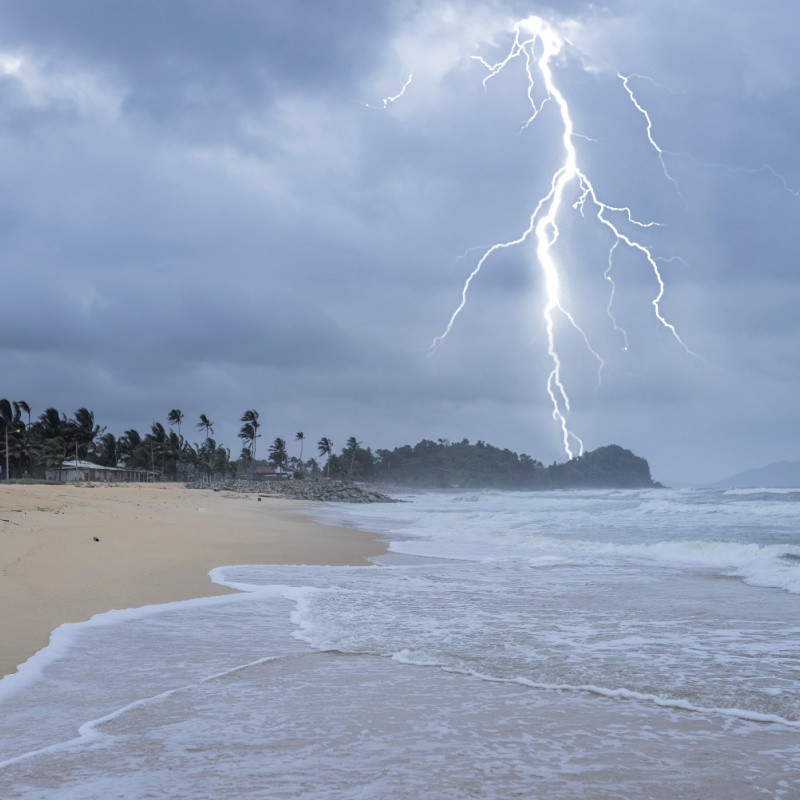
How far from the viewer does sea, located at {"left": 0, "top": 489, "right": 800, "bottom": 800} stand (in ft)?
9.30

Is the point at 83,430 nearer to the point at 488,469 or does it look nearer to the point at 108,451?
the point at 108,451

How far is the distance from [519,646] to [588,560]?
7790mm

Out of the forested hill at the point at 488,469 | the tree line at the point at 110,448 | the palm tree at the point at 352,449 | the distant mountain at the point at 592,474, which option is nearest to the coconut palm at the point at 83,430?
the tree line at the point at 110,448

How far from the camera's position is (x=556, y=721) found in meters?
3.64

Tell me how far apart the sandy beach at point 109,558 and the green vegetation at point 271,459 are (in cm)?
5467

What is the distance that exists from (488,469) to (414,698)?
180910mm

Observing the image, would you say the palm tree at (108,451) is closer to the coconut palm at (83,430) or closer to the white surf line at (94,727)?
the coconut palm at (83,430)

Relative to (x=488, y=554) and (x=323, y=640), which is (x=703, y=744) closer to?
(x=323, y=640)

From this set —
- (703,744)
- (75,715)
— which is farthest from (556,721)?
(75,715)

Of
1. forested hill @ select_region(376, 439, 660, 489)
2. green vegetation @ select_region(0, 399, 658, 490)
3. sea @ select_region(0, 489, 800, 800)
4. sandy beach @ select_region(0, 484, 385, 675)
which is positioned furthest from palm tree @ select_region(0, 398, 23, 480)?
forested hill @ select_region(376, 439, 660, 489)

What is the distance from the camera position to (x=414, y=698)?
400 cm

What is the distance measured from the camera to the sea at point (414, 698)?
2834mm

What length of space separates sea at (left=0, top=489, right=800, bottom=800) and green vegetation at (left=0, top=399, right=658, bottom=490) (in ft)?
213

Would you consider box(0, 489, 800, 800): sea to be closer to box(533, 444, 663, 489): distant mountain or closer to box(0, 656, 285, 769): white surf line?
box(0, 656, 285, 769): white surf line
